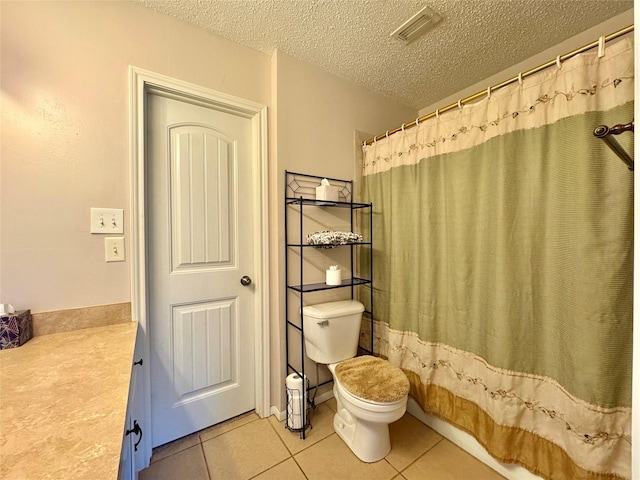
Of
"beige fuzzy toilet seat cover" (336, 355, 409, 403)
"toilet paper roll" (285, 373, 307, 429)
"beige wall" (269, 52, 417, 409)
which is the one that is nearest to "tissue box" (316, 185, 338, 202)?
"beige wall" (269, 52, 417, 409)

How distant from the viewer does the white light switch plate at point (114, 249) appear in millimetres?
1222

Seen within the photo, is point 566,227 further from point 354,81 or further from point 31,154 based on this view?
point 31,154

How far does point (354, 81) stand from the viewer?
6.32ft

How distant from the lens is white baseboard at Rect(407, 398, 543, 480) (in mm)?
1220

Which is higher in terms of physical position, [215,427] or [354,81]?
[354,81]

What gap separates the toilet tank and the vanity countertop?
0.93 meters

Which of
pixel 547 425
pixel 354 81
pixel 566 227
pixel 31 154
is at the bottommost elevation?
pixel 547 425

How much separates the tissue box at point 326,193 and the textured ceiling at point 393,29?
853 mm

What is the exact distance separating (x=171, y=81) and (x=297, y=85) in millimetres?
752

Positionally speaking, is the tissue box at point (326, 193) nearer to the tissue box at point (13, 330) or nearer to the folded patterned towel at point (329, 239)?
the folded patterned towel at point (329, 239)

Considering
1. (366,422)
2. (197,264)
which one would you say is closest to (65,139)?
(197,264)

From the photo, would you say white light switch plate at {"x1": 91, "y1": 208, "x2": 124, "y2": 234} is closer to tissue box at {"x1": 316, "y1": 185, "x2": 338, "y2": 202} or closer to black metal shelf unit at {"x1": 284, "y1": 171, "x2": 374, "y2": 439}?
black metal shelf unit at {"x1": 284, "y1": 171, "x2": 374, "y2": 439}

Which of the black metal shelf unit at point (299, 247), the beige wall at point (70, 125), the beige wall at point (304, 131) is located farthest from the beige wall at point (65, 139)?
the black metal shelf unit at point (299, 247)

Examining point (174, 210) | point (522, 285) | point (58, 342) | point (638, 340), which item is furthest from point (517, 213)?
point (58, 342)
